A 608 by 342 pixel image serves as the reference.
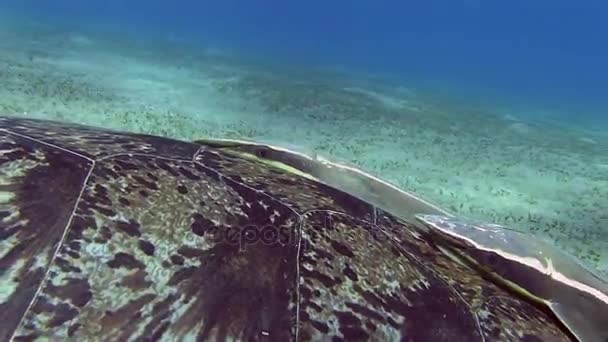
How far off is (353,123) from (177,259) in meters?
12.3

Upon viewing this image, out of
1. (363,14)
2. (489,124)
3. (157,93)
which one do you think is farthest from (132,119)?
(363,14)

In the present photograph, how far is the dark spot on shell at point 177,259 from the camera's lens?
1690mm

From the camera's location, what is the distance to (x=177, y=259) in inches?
66.9

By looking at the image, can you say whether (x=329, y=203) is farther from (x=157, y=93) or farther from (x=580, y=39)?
(x=580, y=39)

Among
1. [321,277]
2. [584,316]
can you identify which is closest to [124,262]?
[321,277]

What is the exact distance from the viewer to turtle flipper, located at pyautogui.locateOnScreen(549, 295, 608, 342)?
2004mm

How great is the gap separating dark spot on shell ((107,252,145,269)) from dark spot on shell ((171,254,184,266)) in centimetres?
11

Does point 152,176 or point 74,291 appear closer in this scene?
point 74,291

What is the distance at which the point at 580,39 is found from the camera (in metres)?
158

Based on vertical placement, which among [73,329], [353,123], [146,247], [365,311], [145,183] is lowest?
[73,329]

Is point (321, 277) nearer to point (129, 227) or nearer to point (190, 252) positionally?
point (190, 252)

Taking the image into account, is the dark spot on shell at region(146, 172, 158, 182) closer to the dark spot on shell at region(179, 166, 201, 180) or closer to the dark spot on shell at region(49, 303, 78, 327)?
the dark spot on shell at region(179, 166, 201, 180)

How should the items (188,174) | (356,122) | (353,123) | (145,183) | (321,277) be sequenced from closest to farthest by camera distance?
(321,277)
(145,183)
(188,174)
(353,123)
(356,122)

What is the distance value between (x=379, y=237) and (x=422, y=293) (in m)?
0.32
